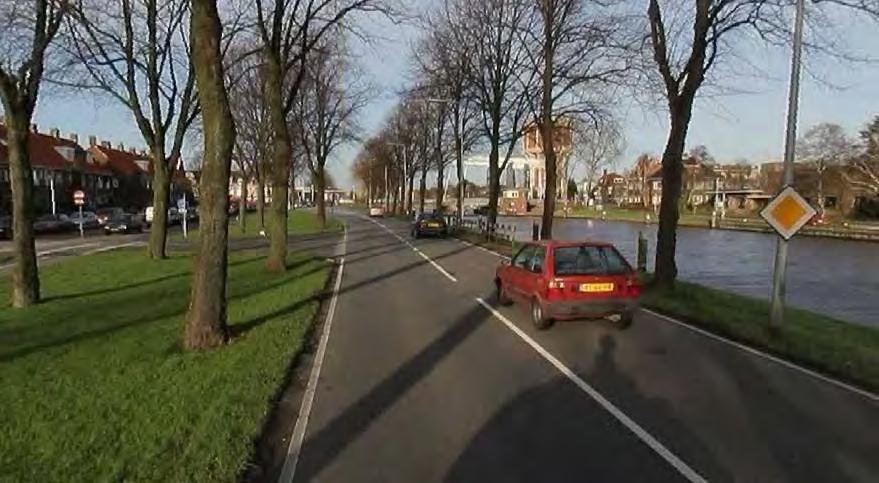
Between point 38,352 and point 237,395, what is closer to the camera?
point 237,395

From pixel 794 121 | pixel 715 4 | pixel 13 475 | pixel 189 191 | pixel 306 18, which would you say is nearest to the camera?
pixel 13 475

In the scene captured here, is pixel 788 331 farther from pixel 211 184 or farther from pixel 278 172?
pixel 278 172

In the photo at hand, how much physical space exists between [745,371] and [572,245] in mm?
3957

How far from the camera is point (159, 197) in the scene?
82.2 feet

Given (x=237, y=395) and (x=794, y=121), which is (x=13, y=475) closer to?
(x=237, y=395)

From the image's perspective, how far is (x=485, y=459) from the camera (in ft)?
18.6

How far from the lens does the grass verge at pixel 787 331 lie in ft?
30.6

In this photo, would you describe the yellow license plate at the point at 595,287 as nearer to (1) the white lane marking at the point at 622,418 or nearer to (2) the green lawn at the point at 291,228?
(1) the white lane marking at the point at 622,418

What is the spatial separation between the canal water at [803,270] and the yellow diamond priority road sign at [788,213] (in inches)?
268

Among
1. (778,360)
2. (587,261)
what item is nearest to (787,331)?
(778,360)

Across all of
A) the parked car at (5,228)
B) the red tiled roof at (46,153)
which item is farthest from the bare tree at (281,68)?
the red tiled roof at (46,153)

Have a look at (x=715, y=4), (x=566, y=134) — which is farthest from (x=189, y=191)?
(x=715, y=4)

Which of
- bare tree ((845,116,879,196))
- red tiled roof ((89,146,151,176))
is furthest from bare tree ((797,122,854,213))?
red tiled roof ((89,146,151,176))

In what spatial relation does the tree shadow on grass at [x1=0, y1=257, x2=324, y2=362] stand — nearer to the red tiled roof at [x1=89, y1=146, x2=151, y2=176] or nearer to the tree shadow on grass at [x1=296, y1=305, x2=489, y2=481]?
the tree shadow on grass at [x1=296, y1=305, x2=489, y2=481]
